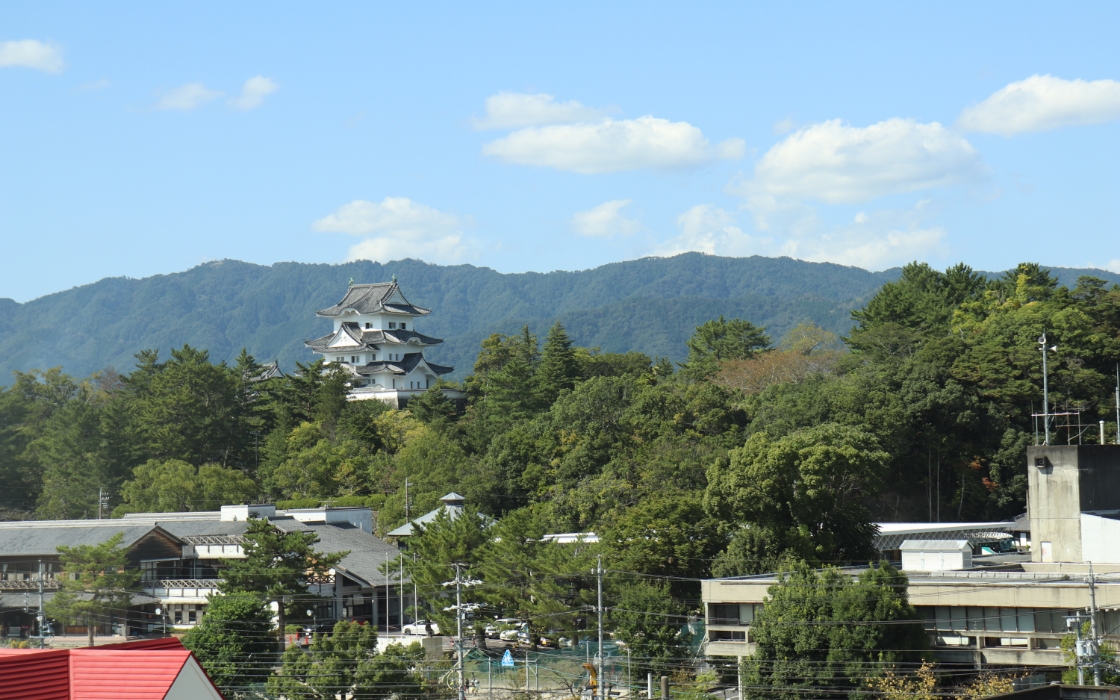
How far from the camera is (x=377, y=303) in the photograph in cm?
8075

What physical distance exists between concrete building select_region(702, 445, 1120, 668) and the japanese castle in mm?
42528

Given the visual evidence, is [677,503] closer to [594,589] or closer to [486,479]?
[594,589]

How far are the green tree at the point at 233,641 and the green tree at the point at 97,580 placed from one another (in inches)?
289

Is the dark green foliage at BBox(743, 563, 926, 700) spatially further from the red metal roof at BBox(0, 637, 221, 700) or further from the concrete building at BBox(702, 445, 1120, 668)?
the red metal roof at BBox(0, 637, 221, 700)

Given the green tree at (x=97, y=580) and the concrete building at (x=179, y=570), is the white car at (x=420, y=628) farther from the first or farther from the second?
the green tree at (x=97, y=580)

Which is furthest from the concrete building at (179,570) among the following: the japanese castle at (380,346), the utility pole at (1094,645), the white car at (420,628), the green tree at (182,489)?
the japanese castle at (380,346)

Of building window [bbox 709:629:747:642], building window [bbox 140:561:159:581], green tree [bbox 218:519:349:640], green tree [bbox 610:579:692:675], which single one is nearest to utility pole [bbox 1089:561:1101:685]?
building window [bbox 709:629:747:642]

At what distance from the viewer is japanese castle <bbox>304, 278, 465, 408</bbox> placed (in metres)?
73.6

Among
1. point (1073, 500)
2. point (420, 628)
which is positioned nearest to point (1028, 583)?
point (1073, 500)

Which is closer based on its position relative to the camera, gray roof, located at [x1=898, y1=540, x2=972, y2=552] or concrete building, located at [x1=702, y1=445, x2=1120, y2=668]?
concrete building, located at [x1=702, y1=445, x2=1120, y2=668]

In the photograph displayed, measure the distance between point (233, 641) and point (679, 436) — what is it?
64.5 feet

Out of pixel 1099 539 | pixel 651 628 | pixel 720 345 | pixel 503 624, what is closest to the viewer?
pixel 651 628

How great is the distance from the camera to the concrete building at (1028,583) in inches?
960

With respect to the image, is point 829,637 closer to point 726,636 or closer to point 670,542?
point 726,636
